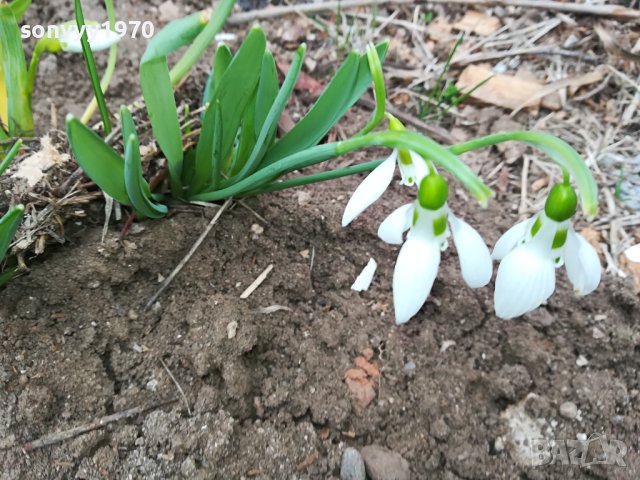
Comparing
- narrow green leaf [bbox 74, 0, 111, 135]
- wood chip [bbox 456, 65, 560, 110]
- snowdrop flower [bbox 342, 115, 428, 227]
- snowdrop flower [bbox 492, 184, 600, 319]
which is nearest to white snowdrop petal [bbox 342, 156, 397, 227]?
snowdrop flower [bbox 342, 115, 428, 227]

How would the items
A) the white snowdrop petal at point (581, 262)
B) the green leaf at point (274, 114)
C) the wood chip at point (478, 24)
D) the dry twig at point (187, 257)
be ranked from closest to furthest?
the white snowdrop petal at point (581, 262) → the green leaf at point (274, 114) → the dry twig at point (187, 257) → the wood chip at point (478, 24)

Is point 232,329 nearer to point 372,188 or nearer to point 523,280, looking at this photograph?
point 372,188

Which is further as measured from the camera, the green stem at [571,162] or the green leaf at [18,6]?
the green leaf at [18,6]

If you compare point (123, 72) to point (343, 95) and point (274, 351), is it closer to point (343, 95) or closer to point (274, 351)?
point (343, 95)

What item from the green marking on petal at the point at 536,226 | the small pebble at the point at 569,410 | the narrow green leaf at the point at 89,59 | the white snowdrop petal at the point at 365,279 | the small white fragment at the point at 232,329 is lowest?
the small pebble at the point at 569,410

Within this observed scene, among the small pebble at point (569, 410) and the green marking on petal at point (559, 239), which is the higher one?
the green marking on petal at point (559, 239)

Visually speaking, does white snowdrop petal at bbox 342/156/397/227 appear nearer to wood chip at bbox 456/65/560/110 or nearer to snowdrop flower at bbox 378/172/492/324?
snowdrop flower at bbox 378/172/492/324

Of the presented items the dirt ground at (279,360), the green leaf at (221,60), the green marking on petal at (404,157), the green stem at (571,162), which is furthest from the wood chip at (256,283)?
the green stem at (571,162)

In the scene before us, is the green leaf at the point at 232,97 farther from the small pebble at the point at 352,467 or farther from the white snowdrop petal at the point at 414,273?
the small pebble at the point at 352,467
